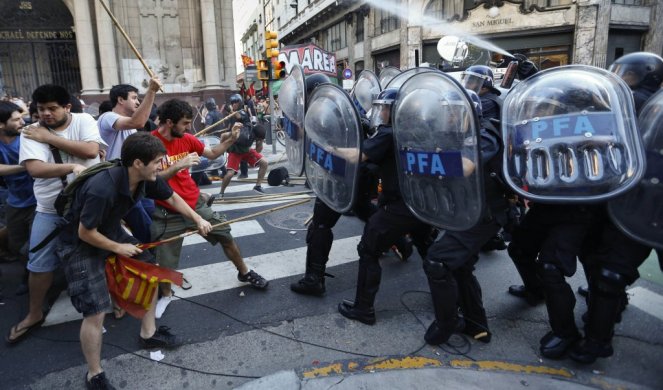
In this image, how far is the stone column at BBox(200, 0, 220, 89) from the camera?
15055mm

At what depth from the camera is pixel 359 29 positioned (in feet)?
97.1

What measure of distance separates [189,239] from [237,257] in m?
1.76

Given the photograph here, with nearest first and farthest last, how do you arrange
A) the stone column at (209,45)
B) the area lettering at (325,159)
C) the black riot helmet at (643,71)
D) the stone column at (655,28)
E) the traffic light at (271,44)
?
the black riot helmet at (643,71) < the area lettering at (325,159) < the traffic light at (271,44) < the stone column at (209,45) < the stone column at (655,28)

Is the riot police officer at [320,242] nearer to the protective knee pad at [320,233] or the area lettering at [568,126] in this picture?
the protective knee pad at [320,233]

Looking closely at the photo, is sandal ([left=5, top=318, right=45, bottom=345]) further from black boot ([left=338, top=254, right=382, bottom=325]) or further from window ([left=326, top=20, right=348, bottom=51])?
window ([left=326, top=20, right=348, bottom=51])

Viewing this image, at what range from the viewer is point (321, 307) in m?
3.64

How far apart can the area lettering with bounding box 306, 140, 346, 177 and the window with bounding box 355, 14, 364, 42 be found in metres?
27.8

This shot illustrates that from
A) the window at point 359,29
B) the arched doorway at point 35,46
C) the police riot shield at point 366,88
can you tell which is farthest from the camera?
the window at point 359,29

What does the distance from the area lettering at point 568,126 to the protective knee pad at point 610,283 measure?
931 mm

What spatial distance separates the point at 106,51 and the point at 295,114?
13.0 metres

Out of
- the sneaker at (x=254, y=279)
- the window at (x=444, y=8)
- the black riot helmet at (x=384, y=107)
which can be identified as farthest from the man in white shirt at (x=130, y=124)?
the window at (x=444, y=8)

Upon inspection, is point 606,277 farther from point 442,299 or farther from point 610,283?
point 442,299

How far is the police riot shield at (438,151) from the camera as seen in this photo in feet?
8.13

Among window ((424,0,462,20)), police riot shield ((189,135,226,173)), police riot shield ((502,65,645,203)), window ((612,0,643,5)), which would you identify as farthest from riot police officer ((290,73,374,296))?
window ((612,0,643,5))
